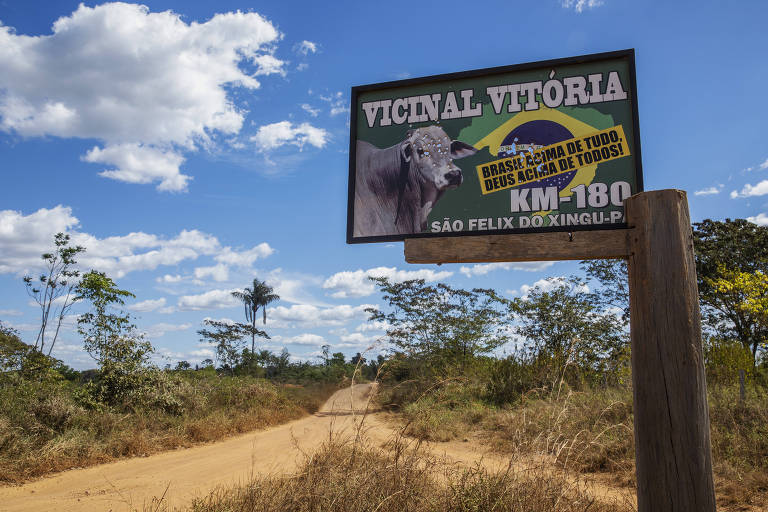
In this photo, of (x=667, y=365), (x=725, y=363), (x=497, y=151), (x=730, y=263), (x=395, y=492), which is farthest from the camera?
(x=730, y=263)

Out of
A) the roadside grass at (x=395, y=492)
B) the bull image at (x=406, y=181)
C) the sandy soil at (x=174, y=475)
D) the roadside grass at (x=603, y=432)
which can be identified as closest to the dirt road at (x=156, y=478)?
the sandy soil at (x=174, y=475)

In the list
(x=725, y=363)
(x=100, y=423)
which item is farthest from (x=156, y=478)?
(x=725, y=363)

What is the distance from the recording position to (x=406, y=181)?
408 cm

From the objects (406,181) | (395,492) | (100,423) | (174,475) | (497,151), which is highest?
(497,151)

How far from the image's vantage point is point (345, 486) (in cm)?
353

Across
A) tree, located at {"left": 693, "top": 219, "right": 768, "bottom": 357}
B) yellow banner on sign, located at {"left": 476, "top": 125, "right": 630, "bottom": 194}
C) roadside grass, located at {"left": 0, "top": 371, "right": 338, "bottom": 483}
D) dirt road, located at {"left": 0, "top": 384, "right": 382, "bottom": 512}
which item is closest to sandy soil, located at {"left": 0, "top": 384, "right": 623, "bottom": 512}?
dirt road, located at {"left": 0, "top": 384, "right": 382, "bottom": 512}

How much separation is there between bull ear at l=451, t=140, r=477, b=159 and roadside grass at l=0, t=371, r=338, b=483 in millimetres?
7813

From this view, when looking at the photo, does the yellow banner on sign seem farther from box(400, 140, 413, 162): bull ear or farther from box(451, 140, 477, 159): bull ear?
box(400, 140, 413, 162): bull ear

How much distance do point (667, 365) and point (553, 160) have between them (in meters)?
1.70

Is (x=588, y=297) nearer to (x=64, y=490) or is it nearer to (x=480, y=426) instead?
(x=480, y=426)

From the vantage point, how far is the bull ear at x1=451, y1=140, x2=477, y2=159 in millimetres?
3979

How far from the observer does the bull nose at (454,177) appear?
3.97 m

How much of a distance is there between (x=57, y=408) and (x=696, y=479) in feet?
32.8

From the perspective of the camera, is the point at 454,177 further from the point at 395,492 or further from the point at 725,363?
the point at 725,363
